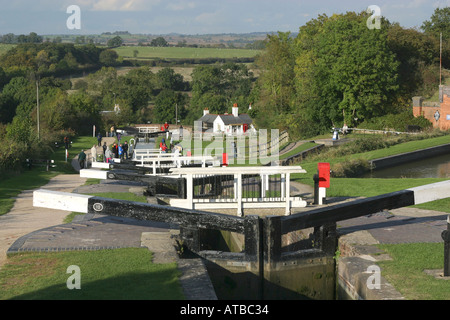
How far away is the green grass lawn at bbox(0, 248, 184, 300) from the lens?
9.12 m

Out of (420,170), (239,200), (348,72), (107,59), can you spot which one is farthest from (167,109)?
(239,200)

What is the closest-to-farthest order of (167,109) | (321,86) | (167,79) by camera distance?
(321,86)
(167,109)
(167,79)

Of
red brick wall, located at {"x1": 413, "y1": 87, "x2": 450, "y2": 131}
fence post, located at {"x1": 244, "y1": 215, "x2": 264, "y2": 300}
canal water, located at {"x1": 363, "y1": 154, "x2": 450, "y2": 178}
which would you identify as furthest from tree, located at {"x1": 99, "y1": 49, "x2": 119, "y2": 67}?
fence post, located at {"x1": 244, "y1": 215, "x2": 264, "y2": 300}

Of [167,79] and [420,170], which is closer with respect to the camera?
[420,170]

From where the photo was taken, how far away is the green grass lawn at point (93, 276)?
9.12m

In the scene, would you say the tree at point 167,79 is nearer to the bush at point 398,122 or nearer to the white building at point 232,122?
the white building at point 232,122

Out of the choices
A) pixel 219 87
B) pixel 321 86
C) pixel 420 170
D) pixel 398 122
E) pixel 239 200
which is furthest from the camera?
pixel 219 87

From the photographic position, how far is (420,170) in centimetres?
2825

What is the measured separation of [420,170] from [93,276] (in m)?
21.3

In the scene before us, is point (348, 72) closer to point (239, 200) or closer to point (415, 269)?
point (239, 200)

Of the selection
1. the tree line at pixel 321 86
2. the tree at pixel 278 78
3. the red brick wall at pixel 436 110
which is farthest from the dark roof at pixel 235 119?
the red brick wall at pixel 436 110

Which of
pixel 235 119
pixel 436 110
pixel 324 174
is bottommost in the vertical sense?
pixel 324 174

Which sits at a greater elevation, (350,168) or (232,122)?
(232,122)

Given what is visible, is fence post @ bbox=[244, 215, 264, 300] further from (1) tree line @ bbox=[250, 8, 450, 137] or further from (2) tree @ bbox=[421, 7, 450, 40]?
(2) tree @ bbox=[421, 7, 450, 40]
